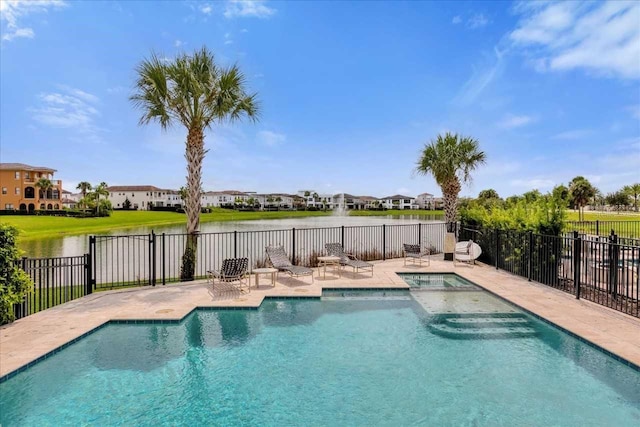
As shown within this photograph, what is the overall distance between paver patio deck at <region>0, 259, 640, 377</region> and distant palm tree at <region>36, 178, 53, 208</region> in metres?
75.7

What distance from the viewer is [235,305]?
7.46 meters

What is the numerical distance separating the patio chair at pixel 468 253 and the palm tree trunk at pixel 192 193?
30.9 ft

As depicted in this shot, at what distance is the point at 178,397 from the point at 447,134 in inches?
643

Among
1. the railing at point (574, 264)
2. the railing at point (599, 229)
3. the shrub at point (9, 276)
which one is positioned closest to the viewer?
the shrub at point (9, 276)

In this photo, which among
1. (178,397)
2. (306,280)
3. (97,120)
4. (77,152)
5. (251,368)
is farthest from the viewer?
(77,152)

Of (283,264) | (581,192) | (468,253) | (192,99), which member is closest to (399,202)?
(581,192)

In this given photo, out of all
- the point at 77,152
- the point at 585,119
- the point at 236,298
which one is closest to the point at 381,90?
the point at 585,119

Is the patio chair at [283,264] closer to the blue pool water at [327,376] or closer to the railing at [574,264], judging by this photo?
the blue pool water at [327,376]

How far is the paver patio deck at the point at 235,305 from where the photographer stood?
207 inches

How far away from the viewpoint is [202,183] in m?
10.5

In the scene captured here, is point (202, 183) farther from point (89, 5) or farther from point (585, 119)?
point (585, 119)

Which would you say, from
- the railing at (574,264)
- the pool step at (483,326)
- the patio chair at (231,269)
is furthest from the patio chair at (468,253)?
the patio chair at (231,269)

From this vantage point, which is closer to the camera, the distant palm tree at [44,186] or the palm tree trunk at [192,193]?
the palm tree trunk at [192,193]

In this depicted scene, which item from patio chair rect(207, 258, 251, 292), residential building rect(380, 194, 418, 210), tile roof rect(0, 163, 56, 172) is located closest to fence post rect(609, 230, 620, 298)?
patio chair rect(207, 258, 251, 292)
